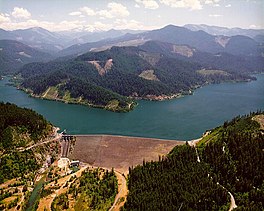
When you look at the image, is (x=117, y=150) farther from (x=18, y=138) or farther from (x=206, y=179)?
(x=206, y=179)

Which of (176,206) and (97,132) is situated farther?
(97,132)

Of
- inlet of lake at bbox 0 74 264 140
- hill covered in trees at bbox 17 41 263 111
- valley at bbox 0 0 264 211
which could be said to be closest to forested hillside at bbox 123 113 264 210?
valley at bbox 0 0 264 211

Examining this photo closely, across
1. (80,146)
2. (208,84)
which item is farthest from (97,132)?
(208,84)

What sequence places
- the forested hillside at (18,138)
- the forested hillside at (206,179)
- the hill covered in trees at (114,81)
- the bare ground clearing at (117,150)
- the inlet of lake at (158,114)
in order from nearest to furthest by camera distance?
the forested hillside at (206,179), the forested hillside at (18,138), the bare ground clearing at (117,150), the inlet of lake at (158,114), the hill covered in trees at (114,81)

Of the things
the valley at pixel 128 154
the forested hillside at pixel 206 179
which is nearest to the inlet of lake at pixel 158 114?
the valley at pixel 128 154

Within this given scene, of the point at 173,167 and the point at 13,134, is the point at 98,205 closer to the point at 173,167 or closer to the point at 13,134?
the point at 173,167

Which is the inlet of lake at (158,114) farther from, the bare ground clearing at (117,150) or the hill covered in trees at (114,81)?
the bare ground clearing at (117,150)
